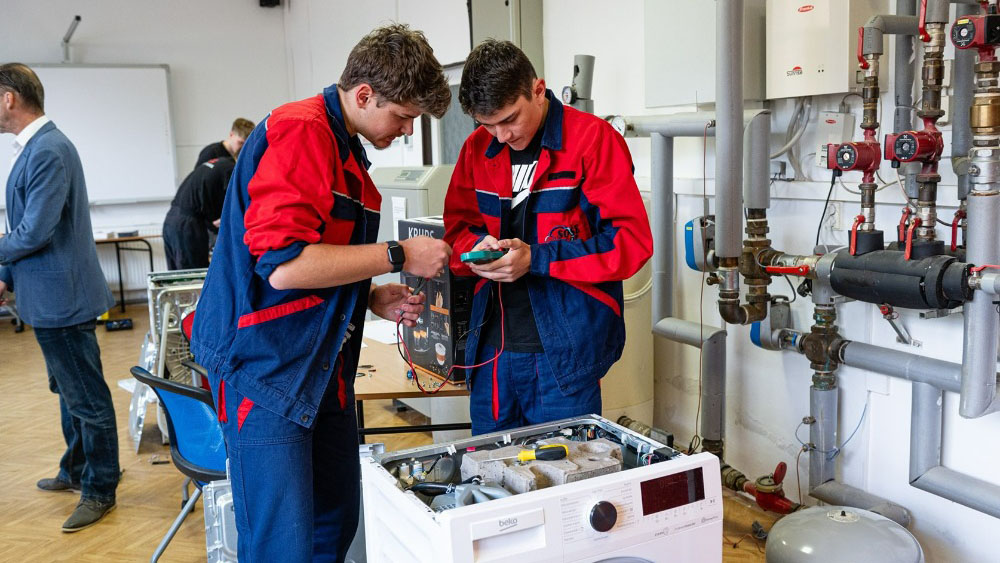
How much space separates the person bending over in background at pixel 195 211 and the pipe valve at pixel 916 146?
411 centimetres

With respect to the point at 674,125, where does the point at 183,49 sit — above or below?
above

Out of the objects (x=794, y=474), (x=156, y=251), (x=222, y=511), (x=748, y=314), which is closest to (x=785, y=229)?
(x=748, y=314)

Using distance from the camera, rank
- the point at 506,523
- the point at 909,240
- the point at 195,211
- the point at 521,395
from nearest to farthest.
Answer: the point at 506,523
the point at 521,395
the point at 909,240
the point at 195,211

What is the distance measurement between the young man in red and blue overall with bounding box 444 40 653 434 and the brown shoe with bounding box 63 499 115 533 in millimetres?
2040

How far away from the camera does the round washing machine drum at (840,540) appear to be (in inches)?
83.3

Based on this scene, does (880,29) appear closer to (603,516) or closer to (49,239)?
(603,516)

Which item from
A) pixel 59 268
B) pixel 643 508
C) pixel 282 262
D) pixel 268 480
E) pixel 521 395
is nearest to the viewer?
pixel 643 508

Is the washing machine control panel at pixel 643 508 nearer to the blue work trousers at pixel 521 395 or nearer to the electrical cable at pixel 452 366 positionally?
the blue work trousers at pixel 521 395

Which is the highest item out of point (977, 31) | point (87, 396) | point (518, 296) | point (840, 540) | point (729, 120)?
point (977, 31)

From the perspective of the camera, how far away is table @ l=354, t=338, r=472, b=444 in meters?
2.48

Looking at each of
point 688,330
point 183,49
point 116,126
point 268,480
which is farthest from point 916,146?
point 183,49

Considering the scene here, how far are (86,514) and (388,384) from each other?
1.62 metres

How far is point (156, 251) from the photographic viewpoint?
8.44 meters

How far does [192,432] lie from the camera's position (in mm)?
2627
